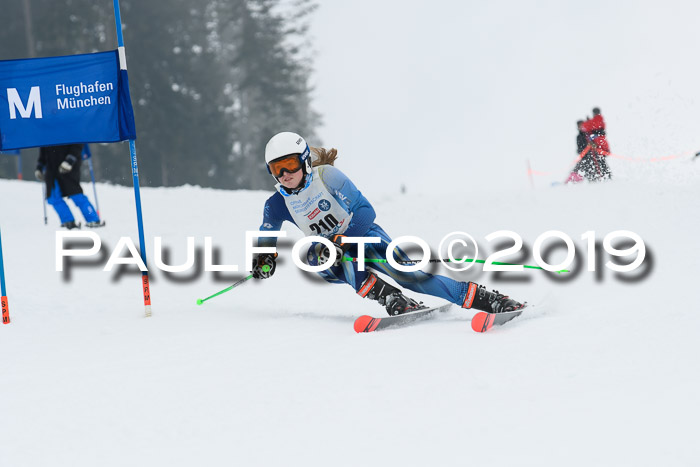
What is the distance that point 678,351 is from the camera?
316 cm

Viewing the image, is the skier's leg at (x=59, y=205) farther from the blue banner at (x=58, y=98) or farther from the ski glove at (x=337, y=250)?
the ski glove at (x=337, y=250)

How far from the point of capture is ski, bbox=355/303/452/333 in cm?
450

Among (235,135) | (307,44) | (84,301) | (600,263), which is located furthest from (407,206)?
(307,44)

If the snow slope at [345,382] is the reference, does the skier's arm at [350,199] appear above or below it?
above

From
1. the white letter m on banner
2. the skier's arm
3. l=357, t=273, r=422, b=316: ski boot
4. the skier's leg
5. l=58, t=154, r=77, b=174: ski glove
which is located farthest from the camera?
the skier's leg

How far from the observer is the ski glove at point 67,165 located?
30.7ft

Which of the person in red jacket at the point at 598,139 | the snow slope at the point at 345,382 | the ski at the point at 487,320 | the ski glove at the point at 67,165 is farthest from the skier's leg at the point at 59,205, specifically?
the person in red jacket at the point at 598,139

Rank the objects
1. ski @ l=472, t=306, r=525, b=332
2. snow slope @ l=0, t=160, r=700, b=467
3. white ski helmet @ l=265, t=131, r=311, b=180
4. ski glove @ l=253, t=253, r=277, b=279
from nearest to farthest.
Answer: snow slope @ l=0, t=160, r=700, b=467
ski @ l=472, t=306, r=525, b=332
white ski helmet @ l=265, t=131, r=311, b=180
ski glove @ l=253, t=253, r=277, b=279

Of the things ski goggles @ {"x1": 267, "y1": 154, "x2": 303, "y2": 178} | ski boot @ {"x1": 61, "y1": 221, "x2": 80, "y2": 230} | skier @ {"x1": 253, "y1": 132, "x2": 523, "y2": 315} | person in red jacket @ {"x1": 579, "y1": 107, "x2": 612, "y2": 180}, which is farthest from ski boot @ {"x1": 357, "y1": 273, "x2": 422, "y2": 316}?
person in red jacket @ {"x1": 579, "y1": 107, "x2": 612, "y2": 180}

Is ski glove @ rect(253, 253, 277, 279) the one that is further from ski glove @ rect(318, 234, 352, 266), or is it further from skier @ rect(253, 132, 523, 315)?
ski glove @ rect(318, 234, 352, 266)

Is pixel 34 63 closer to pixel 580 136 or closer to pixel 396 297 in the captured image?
pixel 396 297

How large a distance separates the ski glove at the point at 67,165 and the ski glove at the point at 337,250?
5.84 meters

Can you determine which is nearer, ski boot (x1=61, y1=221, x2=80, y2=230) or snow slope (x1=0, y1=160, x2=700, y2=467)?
snow slope (x1=0, y1=160, x2=700, y2=467)

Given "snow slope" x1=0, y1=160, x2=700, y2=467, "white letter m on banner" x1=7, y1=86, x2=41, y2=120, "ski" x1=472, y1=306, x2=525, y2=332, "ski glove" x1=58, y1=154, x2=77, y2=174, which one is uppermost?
"white letter m on banner" x1=7, y1=86, x2=41, y2=120
